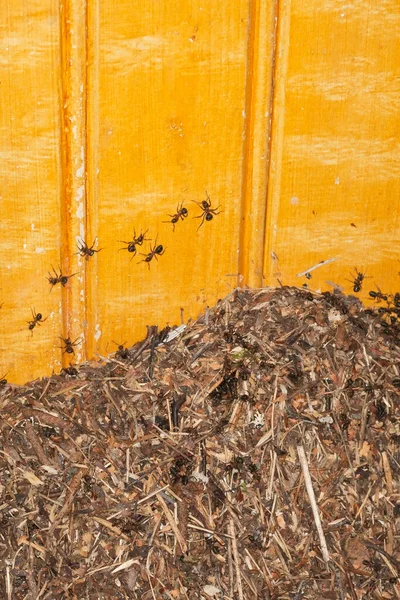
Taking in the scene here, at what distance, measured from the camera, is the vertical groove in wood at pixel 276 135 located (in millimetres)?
3539

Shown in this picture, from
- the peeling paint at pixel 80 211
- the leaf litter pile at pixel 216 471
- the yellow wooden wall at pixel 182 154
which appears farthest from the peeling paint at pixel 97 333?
the peeling paint at pixel 80 211

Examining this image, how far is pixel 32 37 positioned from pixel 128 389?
1628 mm

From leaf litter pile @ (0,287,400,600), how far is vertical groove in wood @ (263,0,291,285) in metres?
0.39

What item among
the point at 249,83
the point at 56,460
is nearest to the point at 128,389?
the point at 56,460

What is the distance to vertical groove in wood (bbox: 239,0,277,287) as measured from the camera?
11.6ft

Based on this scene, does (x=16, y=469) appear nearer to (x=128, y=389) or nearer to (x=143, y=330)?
(x=128, y=389)

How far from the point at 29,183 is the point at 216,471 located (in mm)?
1572

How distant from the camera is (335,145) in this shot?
3.74 metres

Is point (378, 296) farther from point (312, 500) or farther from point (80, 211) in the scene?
point (80, 211)

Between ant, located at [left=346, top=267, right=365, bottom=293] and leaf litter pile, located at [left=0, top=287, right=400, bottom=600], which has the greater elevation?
ant, located at [left=346, top=267, right=365, bottom=293]

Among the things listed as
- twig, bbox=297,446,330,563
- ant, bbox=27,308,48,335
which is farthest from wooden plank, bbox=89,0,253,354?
twig, bbox=297,446,330,563

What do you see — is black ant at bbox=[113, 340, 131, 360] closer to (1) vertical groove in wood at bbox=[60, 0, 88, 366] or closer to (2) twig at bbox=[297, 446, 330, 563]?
(1) vertical groove in wood at bbox=[60, 0, 88, 366]

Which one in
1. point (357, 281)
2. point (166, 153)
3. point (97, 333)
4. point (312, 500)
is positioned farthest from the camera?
point (357, 281)

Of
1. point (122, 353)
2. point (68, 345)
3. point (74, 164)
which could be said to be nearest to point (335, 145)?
point (74, 164)
